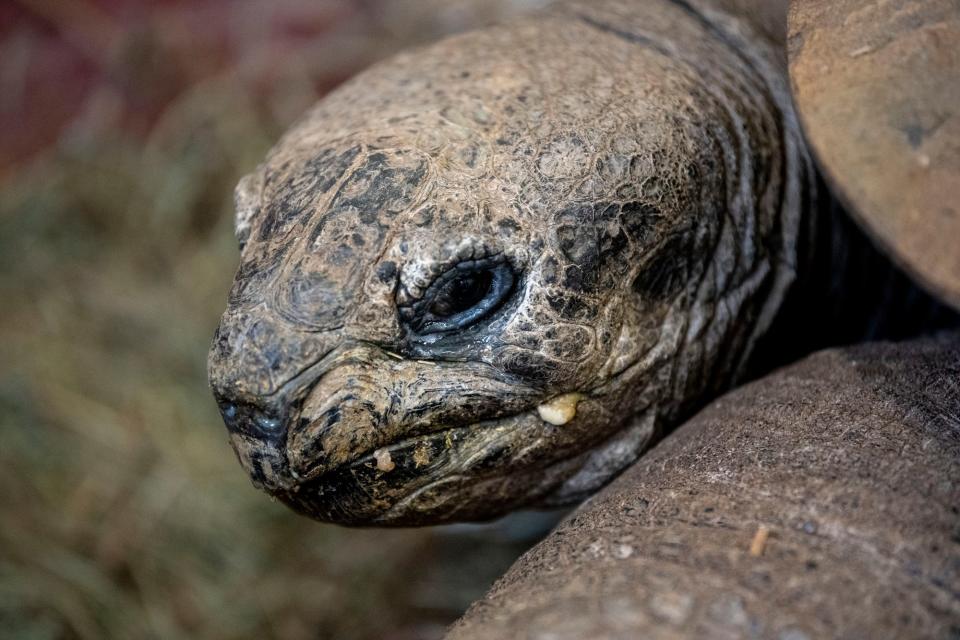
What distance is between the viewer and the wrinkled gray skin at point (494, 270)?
1.46 meters

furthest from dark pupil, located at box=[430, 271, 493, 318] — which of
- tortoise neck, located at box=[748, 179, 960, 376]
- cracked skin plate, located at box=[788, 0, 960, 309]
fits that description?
tortoise neck, located at box=[748, 179, 960, 376]

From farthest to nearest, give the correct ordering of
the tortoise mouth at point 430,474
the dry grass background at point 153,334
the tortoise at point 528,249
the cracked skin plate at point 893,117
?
the dry grass background at point 153,334 → the tortoise mouth at point 430,474 → the tortoise at point 528,249 → the cracked skin plate at point 893,117

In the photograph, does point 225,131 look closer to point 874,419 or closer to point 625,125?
point 625,125

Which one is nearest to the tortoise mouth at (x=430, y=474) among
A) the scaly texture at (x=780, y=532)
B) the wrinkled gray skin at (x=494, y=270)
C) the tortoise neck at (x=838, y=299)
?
the wrinkled gray skin at (x=494, y=270)

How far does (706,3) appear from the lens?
2.08 meters

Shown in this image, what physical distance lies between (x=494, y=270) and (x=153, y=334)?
2.27 metres

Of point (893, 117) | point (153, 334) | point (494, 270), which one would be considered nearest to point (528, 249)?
point (494, 270)

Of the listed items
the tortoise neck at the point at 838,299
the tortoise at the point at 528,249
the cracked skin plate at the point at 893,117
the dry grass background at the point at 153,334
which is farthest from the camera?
the dry grass background at the point at 153,334

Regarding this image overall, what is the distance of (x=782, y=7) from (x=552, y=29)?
507 mm

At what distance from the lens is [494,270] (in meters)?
1.49

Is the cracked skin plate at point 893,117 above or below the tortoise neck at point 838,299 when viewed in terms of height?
above

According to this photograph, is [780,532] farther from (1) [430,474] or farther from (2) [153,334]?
(2) [153,334]

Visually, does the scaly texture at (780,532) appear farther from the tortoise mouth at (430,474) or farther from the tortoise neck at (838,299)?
the tortoise neck at (838,299)

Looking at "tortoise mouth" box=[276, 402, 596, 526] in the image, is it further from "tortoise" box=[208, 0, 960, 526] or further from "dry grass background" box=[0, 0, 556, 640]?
"dry grass background" box=[0, 0, 556, 640]
